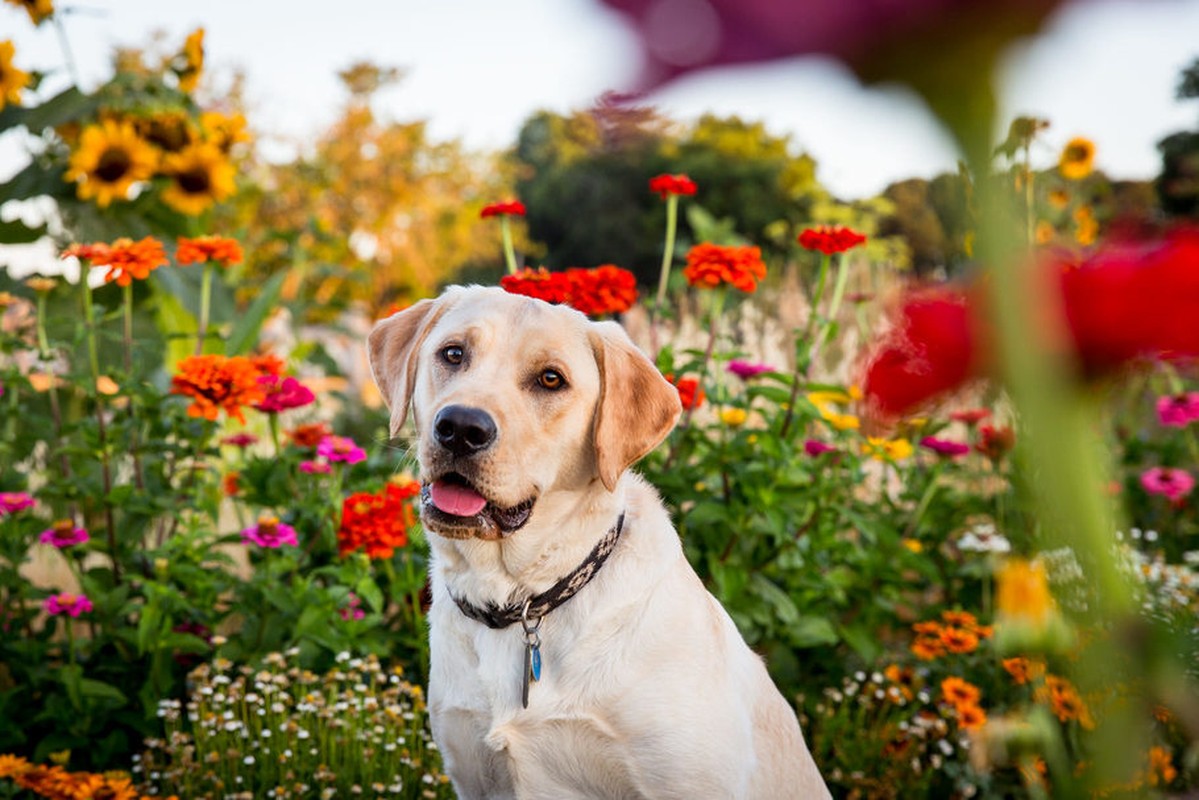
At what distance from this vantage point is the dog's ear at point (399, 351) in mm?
2799

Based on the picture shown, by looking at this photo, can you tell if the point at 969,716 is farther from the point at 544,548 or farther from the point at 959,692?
the point at 544,548

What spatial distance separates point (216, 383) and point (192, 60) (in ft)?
9.89

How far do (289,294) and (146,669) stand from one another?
36.8 ft

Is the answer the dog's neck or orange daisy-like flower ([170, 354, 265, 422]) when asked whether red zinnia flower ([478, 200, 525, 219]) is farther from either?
the dog's neck

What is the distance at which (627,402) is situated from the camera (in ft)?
8.76

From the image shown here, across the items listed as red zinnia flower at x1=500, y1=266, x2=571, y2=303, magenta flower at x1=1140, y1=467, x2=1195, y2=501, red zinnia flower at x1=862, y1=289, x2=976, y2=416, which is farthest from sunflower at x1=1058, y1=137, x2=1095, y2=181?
red zinnia flower at x1=862, y1=289, x2=976, y2=416

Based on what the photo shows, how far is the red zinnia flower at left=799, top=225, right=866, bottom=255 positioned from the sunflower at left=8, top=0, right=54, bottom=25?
147 inches

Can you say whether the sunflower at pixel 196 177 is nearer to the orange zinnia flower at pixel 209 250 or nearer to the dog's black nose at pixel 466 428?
the orange zinnia flower at pixel 209 250

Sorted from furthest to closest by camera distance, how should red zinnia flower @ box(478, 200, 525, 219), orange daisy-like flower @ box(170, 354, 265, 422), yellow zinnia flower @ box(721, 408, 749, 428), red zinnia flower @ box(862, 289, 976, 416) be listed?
1. yellow zinnia flower @ box(721, 408, 749, 428)
2. red zinnia flower @ box(478, 200, 525, 219)
3. orange daisy-like flower @ box(170, 354, 265, 422)
4. red zinnia flower @ box(862, 289, 976, 416)

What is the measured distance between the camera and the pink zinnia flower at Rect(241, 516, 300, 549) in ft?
11.6

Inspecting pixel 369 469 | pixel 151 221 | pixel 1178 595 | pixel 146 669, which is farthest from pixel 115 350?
pixel 1178 595

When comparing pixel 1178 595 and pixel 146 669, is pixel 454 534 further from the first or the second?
pixel 1178 595

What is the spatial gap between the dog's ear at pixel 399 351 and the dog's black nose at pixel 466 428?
391mm

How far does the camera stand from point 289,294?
1462 cm
